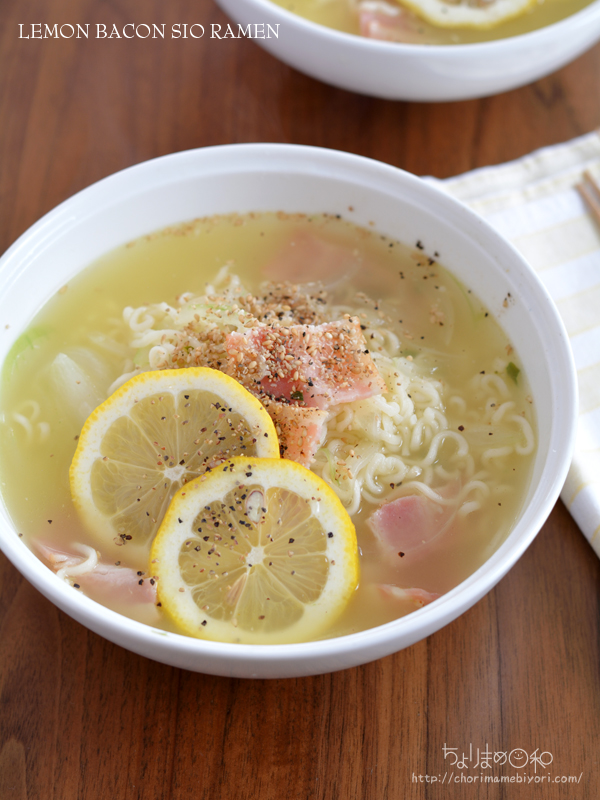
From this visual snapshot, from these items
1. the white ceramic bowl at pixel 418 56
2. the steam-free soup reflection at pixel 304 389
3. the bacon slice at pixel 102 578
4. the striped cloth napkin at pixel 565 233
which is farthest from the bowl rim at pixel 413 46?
the bacon slice at pixel 102 578

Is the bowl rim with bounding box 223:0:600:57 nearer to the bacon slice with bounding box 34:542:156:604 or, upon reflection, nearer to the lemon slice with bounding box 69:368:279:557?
the lemon slice with bounding box 69:368:279:557

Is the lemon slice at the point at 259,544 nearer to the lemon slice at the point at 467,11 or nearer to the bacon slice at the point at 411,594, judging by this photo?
the bacon slice at the point at 411,594

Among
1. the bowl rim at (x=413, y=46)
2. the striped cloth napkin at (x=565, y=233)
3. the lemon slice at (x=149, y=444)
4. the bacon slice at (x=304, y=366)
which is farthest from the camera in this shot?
the bowl rim at (x=413, y=46)

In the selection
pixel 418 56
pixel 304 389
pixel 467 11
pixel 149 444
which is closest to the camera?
pixel 149 444

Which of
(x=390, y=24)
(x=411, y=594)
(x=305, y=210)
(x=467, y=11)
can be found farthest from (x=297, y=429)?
(x=467, y=11)
